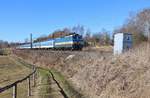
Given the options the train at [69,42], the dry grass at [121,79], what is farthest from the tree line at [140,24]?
the dry grass at [121,79]

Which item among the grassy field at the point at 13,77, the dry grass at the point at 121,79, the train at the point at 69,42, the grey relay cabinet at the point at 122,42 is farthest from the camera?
the train at the point at 69,42

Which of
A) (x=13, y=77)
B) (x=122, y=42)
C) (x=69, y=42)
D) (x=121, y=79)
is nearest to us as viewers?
(x=121, y=79)

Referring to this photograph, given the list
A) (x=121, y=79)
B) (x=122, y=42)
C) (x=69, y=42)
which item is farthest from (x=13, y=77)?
(x=69, y=42)

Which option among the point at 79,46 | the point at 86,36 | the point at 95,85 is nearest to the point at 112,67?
the point at 95,85

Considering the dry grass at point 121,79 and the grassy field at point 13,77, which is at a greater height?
the dry grass at point 121,79

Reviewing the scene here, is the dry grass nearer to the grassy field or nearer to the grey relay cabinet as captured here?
the grassy field

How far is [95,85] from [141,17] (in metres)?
71.0

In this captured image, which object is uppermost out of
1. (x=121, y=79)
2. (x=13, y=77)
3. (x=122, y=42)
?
(x=122, y=42)

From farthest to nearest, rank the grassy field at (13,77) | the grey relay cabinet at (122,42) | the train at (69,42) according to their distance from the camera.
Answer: the train at (69,42), the grey relay cabinet at (122,42), the grassy field at (13,77)

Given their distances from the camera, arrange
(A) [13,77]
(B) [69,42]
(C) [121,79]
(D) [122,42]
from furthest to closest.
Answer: (B) [69,42] < (A) [13,77] < (D) [122,42] < (C) [121,79]

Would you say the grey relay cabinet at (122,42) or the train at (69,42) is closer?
the grey relay cabinet at (122,42)

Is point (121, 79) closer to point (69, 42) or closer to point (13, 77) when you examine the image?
point (13, 77)

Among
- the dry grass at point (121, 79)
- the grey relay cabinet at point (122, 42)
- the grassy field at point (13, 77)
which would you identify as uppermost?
the grey relay cabinet at point (122, 42)

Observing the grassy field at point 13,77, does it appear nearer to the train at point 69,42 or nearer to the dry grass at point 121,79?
the dry grass at point 121,79
